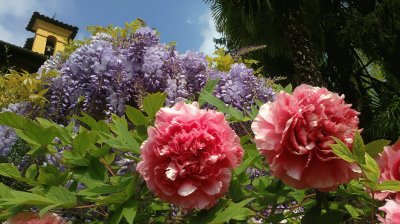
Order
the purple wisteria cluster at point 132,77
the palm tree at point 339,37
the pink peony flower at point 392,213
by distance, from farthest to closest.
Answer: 1. the palm tree at point 339,37
2. the purple wisteria cluster at point 132,77
3. the pink peony flower at point 392,213

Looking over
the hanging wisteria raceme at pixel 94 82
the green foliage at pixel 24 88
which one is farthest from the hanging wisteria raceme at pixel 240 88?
the green foliage at pixel 24 88

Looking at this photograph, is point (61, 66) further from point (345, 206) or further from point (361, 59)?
point (361, 59)

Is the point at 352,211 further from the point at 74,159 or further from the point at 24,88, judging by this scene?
the point at 24,88

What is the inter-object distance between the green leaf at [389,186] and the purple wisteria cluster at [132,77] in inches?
39.3

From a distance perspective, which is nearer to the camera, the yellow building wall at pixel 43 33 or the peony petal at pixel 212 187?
the peony petal at pixel 212 187

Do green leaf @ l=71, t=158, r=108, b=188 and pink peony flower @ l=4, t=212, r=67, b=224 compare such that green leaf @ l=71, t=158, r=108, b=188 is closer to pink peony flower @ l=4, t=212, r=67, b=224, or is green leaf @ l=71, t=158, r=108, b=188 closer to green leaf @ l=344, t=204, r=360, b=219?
pink peony flower @ l=4, t=212, r=67, b=224

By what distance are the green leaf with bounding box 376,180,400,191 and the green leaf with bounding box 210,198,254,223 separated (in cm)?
23

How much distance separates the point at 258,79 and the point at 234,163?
49.0 inches

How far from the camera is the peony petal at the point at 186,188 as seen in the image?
0.80m

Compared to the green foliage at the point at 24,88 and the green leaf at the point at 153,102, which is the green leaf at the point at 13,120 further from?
the green foliage at the point at 24,88

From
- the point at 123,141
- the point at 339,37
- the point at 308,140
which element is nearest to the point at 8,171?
the point at 123,141

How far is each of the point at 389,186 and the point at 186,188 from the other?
357mm

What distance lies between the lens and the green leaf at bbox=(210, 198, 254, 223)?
2.46 feet

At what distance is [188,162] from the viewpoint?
2.68 ft
